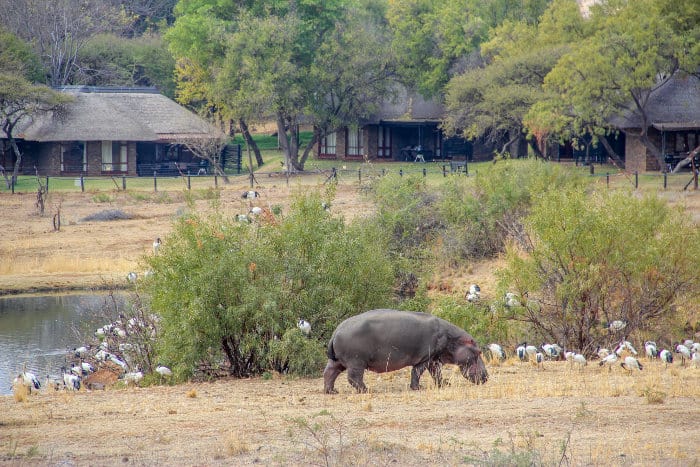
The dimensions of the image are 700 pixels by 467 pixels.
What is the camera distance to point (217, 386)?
15.3m

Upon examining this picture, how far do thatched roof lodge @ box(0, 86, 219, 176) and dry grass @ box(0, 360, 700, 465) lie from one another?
39803mm

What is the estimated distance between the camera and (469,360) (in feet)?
48.1

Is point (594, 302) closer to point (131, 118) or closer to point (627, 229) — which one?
point (627, 229)

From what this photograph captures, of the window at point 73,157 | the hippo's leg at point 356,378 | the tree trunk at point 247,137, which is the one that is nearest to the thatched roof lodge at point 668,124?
the tree trunk at point 247,137

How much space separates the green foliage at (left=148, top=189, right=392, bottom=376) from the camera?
16.2m

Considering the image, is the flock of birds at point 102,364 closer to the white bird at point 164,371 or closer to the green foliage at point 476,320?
the white bird at point 164,371

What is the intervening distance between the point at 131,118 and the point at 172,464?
154ft

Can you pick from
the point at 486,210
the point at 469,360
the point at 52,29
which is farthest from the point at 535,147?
the point at 469,360

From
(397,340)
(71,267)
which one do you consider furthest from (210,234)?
(71,267)

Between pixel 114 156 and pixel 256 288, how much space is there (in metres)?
40.3

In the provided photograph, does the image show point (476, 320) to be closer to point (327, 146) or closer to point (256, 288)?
point (256, 288)

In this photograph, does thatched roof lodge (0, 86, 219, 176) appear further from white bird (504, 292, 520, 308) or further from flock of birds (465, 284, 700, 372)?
flock of birds (465, 284, 700, 372)

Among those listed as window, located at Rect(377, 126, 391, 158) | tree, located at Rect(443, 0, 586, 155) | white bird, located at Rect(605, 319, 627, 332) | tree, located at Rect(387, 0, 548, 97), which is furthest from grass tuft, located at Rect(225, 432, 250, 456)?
window, located at Rect(377, 126, 391, 158)

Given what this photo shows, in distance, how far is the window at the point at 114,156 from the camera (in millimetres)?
54531
